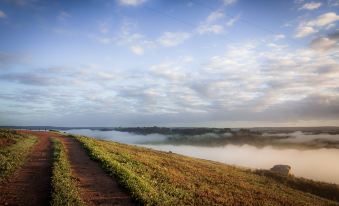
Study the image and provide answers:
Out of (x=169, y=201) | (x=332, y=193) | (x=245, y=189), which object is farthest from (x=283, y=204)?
(x=332, y=193)

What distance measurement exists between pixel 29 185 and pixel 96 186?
13.4 ft

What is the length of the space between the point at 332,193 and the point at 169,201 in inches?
1234

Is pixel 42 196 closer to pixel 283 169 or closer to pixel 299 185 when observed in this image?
pixel 299 185

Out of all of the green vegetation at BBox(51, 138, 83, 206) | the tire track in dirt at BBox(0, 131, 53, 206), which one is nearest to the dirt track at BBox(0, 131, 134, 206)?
the tire track in dirt at BBox(0, 131, 53, 206)

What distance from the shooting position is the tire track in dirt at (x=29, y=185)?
15.0 m

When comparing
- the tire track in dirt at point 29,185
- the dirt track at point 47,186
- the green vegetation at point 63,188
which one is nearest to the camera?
the green vegetation at point 63,188

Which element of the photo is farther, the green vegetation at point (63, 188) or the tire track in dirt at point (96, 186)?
the tire track in dirt at point (96, 186)

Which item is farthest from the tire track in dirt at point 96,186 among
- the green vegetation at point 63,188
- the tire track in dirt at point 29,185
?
the tire track in dirt at point 29,185

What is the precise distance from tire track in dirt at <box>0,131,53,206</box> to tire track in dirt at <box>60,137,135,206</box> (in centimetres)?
197

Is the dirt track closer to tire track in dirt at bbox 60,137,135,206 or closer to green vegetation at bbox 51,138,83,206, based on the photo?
tire track in dirt at bbox 60,137,135,206

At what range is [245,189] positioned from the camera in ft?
92.5

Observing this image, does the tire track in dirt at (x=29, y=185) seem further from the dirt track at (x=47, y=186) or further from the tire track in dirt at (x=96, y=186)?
the tire track in dirt at (x=96, y=186)

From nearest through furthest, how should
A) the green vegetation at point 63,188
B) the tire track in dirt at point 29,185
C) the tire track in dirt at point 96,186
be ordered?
the green vegetation at point 63,188 < the tire track in dirt at point 29,185 < the tire track in dirt at point 96,186

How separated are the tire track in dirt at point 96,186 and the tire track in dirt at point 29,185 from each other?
6.47 feet
